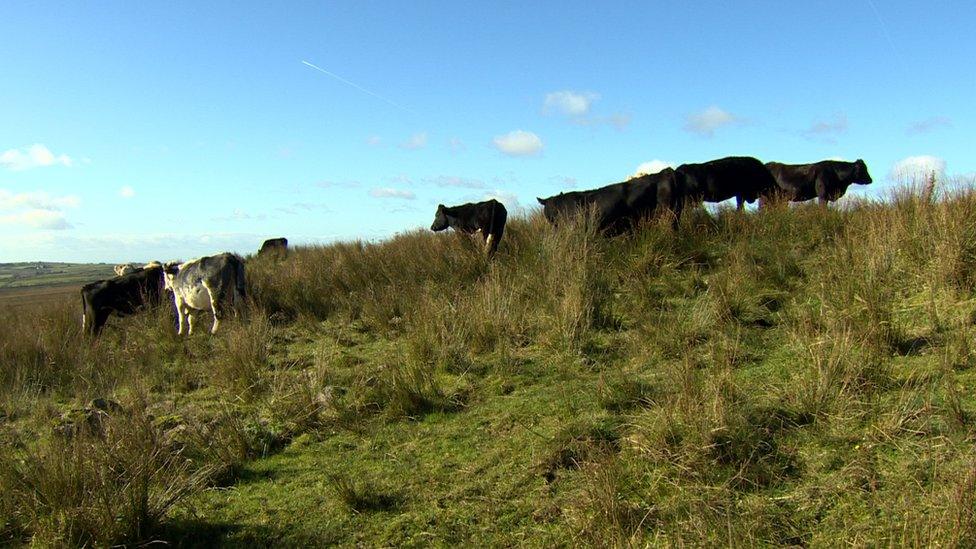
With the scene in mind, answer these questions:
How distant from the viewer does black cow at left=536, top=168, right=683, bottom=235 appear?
374 inches

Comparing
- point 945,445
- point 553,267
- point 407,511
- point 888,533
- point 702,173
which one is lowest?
point 407,511

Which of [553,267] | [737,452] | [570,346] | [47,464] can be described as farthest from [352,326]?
[737,452]

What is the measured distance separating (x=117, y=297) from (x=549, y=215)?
835 centimetres

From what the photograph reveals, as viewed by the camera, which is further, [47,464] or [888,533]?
[47,464]

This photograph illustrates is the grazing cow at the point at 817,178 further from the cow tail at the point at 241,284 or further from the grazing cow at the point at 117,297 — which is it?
the grazing cow at the point at 117,297

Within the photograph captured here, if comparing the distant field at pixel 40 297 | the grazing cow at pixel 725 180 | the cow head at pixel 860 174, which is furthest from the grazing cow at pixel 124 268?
the cow head at pixel 860 174

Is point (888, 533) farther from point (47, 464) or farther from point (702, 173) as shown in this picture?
point (702, 173)

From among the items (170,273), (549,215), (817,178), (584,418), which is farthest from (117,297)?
(817,178)

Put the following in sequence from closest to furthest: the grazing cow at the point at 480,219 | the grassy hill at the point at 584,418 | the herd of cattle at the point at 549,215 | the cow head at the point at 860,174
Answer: the grassy hill at the point at 584,418, the herd of cattle at the point at 549,215, the grazing cow at the point at 480,219, the cow head at the point at 860,174

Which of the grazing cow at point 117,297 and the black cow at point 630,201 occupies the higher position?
the black cow at point 630,201

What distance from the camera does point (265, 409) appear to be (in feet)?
17.6

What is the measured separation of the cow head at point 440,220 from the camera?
12.4 meters

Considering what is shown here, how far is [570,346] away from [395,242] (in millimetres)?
9745

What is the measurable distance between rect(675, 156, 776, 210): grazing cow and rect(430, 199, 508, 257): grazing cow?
333cm
